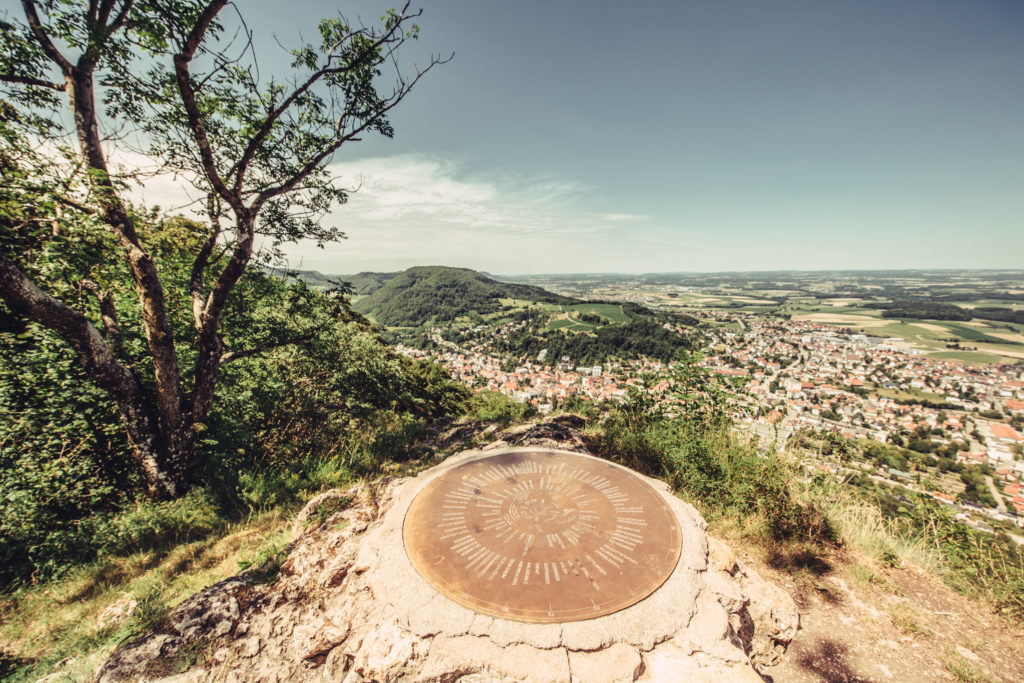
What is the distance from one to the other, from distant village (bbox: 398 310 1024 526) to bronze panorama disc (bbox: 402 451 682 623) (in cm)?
259

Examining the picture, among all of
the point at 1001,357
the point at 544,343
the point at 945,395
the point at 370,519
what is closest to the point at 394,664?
the point at 370,519

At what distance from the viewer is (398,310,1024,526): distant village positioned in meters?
8.71

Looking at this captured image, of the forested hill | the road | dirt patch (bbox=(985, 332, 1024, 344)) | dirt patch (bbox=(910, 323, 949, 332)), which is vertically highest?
Result: the forested hill

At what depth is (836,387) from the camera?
36781 mm

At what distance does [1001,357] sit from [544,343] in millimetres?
73309

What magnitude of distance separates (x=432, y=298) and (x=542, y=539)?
363 feet

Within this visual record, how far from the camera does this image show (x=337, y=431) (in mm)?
7934

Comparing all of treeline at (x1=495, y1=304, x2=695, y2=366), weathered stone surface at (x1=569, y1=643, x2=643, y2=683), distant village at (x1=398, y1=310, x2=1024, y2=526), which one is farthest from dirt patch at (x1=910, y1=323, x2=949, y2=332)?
weathered stone surface at (x1=569, y1=643, x2=643, y2=683)

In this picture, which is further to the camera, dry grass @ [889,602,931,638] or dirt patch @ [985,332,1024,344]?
dirt patch @ [985,332,1024,344]

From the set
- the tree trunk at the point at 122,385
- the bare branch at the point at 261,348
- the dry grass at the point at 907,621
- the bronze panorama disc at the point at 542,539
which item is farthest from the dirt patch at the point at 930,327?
the tree trunk at the point at 122,385

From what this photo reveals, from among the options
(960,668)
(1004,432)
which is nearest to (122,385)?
(960,668)

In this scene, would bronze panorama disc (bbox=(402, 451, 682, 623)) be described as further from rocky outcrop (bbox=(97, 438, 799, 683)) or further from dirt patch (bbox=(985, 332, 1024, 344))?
dirt patch (bbox=(985, 332, 1024, 344))

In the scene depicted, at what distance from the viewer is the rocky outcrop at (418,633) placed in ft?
9.13

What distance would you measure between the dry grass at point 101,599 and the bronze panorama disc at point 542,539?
2.49m
